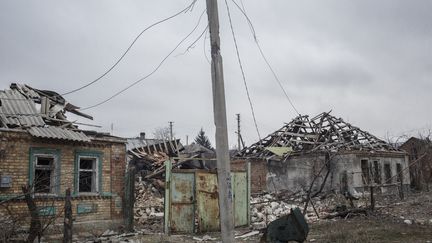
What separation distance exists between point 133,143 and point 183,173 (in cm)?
1398

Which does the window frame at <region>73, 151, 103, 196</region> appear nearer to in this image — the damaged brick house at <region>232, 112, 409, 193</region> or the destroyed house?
the destroyed house

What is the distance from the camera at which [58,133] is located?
42.3ft

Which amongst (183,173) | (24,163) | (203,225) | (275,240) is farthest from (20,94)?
(275,240)

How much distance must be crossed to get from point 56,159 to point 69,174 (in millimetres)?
604

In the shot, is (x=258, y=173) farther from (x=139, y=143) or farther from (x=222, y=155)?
(x=222, y=155)

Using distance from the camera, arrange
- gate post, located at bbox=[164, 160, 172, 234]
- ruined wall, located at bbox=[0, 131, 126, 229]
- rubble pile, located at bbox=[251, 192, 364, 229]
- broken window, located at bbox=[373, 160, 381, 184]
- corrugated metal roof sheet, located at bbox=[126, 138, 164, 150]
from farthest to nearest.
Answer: broken window, located at bbox=[373, 160, 381, 184] < corrugated metal roof sheet, located at bbox=[126, 138, 164, 150] < rubble pile, located at bbox=[251, 192, 364, 229] < ruined wall, located at bbox=[0, 131, 126, 229] < gate post, located at bbox=[164, 160, 172, 234]

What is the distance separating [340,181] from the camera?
23.7m

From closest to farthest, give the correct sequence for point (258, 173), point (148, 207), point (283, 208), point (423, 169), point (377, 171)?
1. point (283, 208)
2. point (148, 207)
3. point (377, 171)
4. point (258, 173)
5. point (423, 169)

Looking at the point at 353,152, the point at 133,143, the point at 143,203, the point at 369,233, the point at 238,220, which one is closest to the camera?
the point at 369,233

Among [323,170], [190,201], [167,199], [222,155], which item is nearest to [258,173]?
[323,170]

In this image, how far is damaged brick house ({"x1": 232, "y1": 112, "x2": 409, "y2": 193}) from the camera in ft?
77.9

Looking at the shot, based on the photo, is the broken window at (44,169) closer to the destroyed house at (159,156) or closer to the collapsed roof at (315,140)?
the destroyed house at (159,156)

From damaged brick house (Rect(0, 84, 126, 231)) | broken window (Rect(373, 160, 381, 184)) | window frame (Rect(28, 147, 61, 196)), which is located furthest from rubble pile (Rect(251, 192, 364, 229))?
window frame (Rect(28, 147, 61, 196))

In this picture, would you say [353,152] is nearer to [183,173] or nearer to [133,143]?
[133,143]
